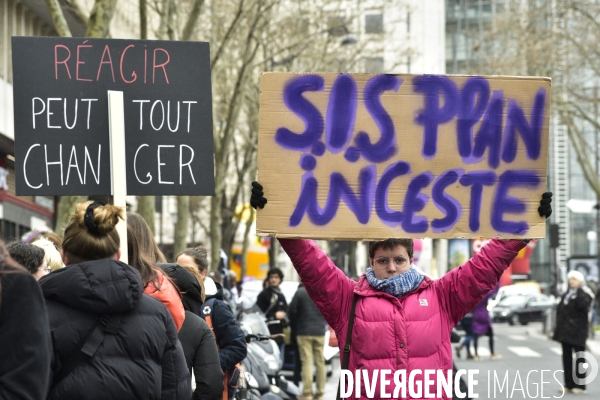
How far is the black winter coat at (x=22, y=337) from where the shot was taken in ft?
11.6

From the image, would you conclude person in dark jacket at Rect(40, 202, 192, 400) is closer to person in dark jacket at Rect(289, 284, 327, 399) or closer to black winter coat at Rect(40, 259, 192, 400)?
black winter coat at Rect(40, 259, 192, 400)

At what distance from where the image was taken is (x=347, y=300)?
17.9 feet

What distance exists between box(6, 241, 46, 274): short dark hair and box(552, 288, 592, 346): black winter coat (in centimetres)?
1175

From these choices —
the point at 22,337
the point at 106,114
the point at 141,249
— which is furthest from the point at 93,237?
the point at 106,114

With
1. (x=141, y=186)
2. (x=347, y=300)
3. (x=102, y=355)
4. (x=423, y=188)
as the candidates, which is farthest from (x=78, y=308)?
(x=141, y=186)

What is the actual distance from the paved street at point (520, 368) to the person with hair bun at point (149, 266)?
604cm

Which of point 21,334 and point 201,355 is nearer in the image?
point 21,334

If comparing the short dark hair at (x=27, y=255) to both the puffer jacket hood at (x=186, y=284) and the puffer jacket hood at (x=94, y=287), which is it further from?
the puffer jacket hood at (x=94, y=287)

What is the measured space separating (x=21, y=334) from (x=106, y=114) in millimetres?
3201

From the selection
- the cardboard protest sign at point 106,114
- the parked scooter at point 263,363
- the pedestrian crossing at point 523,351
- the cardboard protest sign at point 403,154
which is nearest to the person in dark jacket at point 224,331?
the cardboard protest sign at point 106,114

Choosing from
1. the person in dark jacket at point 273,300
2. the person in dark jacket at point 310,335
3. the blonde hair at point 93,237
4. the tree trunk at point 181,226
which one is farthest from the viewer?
the tree trunk at point 181,226

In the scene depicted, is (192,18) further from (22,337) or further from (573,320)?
(22,337)

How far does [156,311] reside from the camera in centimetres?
446

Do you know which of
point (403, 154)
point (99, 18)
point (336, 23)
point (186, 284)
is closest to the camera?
point (403, 154)
